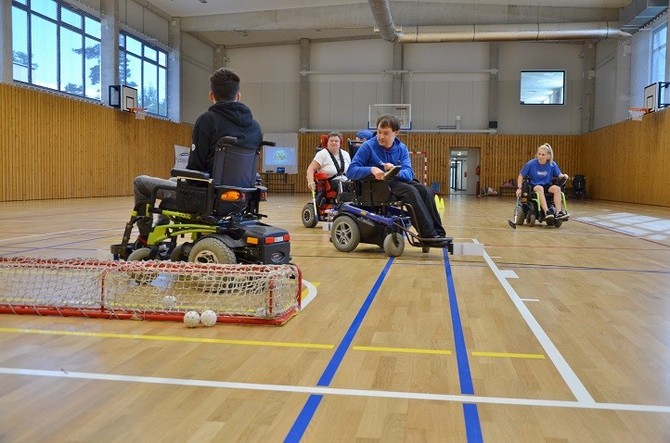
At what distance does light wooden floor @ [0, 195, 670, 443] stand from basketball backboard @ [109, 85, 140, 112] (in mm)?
18052

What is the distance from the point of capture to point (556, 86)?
26297 millimetres

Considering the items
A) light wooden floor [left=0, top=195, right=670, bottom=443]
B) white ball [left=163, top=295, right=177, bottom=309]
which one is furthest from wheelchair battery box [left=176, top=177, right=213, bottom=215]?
light wooden floor [left=0, top=195, right=670, bottom=443]

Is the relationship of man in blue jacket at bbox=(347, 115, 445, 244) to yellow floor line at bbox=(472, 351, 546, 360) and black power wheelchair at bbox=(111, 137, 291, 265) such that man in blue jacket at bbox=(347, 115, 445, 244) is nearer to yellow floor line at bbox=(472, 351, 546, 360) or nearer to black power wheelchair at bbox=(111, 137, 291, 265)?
black power wheelchair at bbox=(111, 137, 291, 265)

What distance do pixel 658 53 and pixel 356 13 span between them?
10.5 metres

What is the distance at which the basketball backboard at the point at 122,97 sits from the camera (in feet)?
66.3

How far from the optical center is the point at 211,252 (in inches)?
155

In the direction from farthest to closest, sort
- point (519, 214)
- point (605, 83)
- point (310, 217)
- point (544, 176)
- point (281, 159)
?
point (281, 159) < point (605, 83) < point (519, 214) < point (544, 176) < point (310, 217)

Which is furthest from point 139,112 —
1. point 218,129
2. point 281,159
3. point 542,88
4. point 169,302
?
point 169,302

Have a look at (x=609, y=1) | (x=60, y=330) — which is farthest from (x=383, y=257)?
(x=609, y=1)

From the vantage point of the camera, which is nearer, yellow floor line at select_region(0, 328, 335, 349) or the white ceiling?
yellow floor line at select_region(0, 328, 335, 349)

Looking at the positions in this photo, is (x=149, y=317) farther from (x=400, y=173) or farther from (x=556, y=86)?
(x=556, y=86)

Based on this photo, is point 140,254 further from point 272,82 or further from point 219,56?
point 219,56

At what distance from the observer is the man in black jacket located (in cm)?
413

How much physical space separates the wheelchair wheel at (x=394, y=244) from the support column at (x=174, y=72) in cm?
2083
